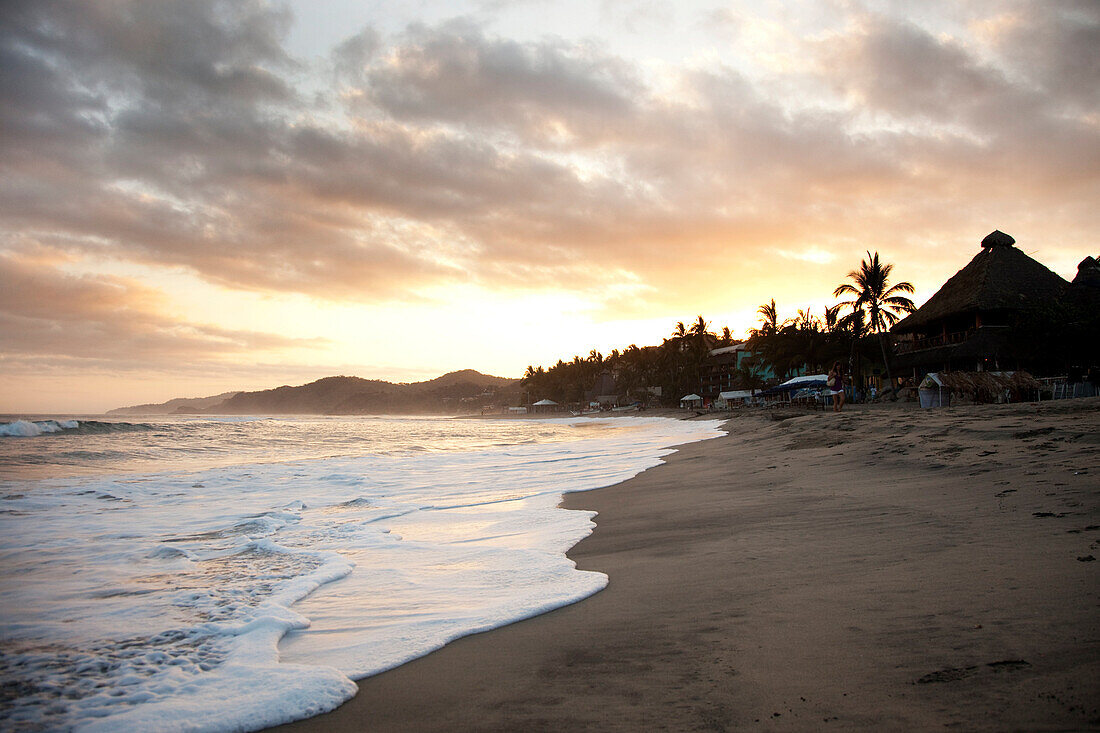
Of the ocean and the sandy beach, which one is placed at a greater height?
the sandy beach

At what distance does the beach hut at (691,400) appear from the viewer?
195 ft

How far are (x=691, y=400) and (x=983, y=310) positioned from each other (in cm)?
3667

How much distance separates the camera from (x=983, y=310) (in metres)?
26.0

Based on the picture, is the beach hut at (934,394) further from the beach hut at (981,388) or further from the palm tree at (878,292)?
the palm tree at (878,292)

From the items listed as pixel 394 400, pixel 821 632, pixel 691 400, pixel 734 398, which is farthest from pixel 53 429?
pixel 394 400

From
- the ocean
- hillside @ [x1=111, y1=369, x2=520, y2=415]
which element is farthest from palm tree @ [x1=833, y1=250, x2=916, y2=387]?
hillside @ [x1=111, y1=369, x2=520, y2=415]

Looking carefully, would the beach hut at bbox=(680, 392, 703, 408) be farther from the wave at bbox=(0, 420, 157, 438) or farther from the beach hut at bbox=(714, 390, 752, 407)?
the wave at bbox=(0, 420, 157, 438)

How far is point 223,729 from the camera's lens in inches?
87.1

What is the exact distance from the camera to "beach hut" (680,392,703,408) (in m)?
59.5

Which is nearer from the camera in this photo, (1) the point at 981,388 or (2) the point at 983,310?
(1) the point at 981,388

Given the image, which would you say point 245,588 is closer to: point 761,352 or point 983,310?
point 983,310

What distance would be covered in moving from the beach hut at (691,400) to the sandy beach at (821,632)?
2176 inches

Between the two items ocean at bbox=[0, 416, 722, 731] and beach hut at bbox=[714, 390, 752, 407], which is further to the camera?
beach hut at bbox=[714, 390, 752, 407]

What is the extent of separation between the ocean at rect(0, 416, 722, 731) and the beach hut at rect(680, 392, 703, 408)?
170 ft
